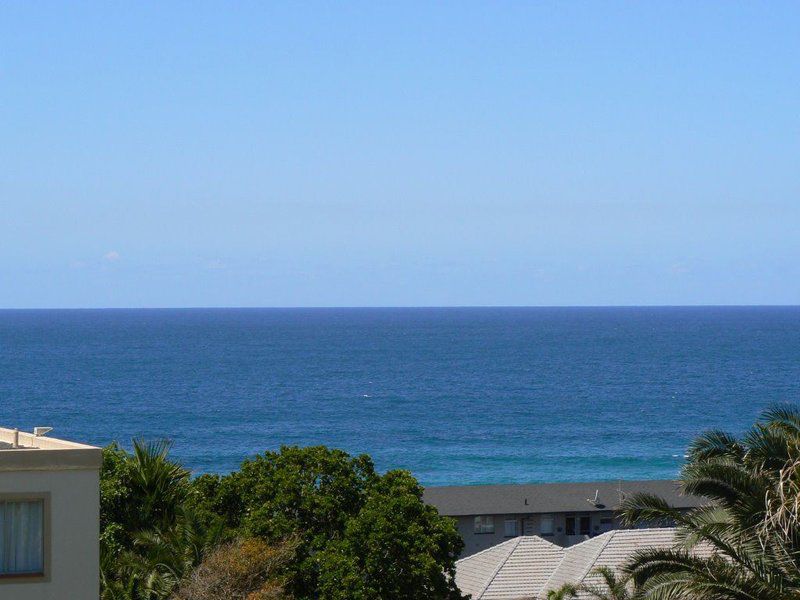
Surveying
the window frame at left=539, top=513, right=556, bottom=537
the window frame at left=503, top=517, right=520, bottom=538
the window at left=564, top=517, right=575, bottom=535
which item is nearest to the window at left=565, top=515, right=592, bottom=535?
the window at left=564, top=517, right=575, bottom=535

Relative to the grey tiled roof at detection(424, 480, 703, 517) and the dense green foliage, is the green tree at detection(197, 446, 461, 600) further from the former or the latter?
the grey tiled roof at detection(424, 480, 703, 517)

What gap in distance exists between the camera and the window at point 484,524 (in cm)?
5472

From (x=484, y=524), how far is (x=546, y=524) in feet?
11.6

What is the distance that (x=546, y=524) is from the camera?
2232 inches

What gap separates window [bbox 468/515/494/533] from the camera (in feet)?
180

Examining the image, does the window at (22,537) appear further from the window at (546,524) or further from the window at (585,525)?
the window at (585,525)

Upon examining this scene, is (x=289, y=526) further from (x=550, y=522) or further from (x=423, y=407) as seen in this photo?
(x=423, y=407)

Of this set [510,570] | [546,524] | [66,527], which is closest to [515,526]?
[546,524]

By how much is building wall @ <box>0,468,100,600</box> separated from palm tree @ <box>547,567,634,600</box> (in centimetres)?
927

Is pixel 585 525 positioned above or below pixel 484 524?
below

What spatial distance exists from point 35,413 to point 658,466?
6033 centimetres

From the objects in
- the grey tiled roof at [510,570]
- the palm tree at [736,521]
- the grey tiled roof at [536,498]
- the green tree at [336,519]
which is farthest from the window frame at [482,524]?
the palm tree at [736,521]

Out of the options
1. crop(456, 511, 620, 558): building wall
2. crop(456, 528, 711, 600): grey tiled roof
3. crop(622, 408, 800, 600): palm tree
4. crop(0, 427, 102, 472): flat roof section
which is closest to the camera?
crop(0, 427, 102, 472): flat roof section

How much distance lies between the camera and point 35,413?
4670 inches
